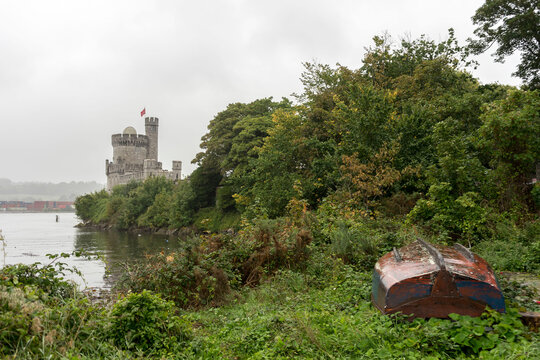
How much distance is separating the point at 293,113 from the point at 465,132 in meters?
11.3

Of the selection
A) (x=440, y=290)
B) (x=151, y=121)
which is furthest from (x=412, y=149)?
(x=151, y=121)

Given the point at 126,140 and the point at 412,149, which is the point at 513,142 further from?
the point at 126,140

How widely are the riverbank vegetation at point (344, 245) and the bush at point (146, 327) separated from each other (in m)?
0.02

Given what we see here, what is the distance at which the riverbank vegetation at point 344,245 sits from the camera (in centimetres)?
432

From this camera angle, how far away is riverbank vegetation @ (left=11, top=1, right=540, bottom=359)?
4324 millimetres

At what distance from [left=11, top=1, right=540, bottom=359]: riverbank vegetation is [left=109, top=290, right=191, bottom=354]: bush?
19 mm

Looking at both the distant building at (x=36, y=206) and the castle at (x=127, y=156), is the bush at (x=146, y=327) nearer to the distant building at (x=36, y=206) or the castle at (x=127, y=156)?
the castle at (x=127, y=156)

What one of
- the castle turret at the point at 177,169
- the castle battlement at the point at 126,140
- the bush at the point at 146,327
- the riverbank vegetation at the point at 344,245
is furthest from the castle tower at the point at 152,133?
the bush at the point at 146,327

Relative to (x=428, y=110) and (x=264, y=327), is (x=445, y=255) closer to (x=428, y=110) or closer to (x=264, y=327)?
(x=264, y=327)

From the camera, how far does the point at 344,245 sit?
8.70 m

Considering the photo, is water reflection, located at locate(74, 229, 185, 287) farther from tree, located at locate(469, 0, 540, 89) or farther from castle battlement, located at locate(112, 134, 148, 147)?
castle battlement, located at locate(112, 134, 148, 147)

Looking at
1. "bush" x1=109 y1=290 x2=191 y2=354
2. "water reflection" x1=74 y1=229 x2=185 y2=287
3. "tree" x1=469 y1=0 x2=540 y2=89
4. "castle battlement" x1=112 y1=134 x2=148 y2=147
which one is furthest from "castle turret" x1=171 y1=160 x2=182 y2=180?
"bush" x1=109 y1=290 x2=191 y2=354

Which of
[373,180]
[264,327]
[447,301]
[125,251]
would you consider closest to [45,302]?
[264,327]

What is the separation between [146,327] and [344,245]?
5.17 m
